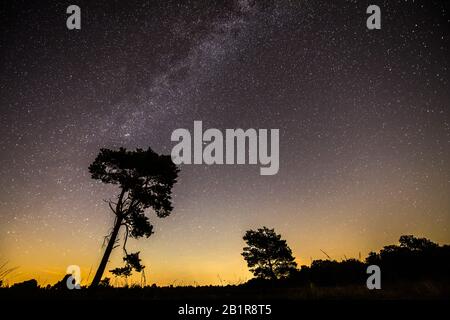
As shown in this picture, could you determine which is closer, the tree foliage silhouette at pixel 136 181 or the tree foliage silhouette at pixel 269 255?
the tree foliage silhouette at pixel 136 181

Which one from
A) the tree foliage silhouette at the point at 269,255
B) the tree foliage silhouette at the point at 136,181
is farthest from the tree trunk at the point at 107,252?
the tree foliage silhouette at the point at 269,255

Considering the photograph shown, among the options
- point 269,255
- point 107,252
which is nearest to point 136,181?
point 107,252

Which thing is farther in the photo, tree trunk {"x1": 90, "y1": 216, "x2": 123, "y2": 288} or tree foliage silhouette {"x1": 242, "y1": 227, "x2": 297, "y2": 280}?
→ tree foliage silhouette {"x1": 242, "y1": 227, "x2": 297, "y2": 280}

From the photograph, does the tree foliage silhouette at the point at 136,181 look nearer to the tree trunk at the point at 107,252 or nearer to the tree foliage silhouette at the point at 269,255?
the tree trunk at the point at 107,252

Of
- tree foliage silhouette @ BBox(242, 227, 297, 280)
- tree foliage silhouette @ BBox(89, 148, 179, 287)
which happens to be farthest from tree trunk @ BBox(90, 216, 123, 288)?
tree foliage silhouette @ BBox(242, 227, 297, 280)

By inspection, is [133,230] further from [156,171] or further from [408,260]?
[408,260]

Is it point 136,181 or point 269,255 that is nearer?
point 136,181

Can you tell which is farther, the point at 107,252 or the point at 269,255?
the point at 269,255

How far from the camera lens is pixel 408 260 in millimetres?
19734

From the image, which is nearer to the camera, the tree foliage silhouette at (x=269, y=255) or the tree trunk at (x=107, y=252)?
the tree trunk at (x=107, y=252)

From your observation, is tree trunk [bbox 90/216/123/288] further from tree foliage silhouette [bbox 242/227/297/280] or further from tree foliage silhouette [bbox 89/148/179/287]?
tree foliage silhouette [bbox 242/227/297/280]

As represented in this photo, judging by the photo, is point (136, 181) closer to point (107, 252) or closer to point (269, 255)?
point (107, 252)
